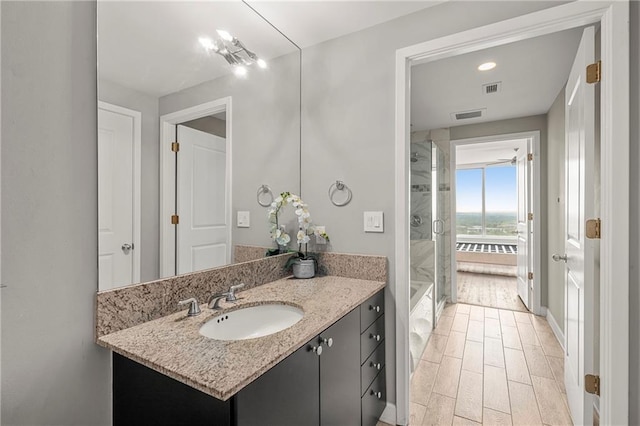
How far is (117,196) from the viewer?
1.10m

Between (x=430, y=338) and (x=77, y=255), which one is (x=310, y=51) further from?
(x=430, y=338)

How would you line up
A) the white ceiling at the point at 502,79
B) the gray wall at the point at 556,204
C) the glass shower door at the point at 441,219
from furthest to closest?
the glass shower door at the point at 441,219 < the gray wall at the point at 556,204 < the white ceiling at the point at 502,79

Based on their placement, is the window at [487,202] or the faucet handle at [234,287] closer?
the faucet handle at [234,287]

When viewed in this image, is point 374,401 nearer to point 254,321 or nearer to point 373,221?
point 254,321

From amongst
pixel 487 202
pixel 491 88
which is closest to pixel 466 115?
pixel 491 88

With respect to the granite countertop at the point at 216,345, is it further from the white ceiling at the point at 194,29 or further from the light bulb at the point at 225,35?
the light bulb at the point at 225,35

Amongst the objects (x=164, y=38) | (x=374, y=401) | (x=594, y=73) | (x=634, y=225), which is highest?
(x=164, y=38)

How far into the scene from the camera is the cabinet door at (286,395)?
0.78 m

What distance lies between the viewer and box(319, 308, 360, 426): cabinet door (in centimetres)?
111

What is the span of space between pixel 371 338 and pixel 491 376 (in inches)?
50.2

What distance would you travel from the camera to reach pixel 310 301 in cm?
134

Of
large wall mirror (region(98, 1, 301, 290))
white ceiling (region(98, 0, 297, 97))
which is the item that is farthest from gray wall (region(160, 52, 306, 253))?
white ceiling (region(98, 0, 297, 97))

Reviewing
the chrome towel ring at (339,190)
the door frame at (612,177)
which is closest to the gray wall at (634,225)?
the door frame at (612,177)

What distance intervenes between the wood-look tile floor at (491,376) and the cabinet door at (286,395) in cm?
105
